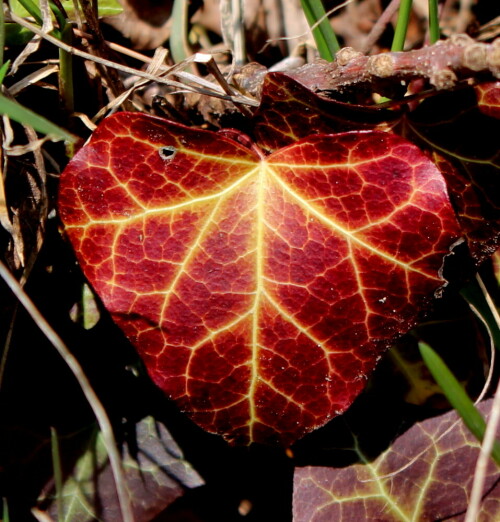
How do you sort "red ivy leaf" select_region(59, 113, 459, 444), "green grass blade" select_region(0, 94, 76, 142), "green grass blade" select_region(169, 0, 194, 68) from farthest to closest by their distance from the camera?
"green grass blade" select_region(169, 0, 194, 68) < "red ivy leaf" select_region(59, 113, 459, 444) < "green grass blade" select_region(0, 94, 76, 142)

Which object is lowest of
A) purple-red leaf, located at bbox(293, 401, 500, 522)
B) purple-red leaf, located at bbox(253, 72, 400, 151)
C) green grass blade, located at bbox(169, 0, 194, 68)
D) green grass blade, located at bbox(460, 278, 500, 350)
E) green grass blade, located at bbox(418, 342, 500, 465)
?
purple-red leaf, located at bbox(293, 401, 500, 522)

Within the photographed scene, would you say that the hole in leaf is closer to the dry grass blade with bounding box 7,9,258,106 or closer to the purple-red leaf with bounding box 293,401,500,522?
the dry grass blade with bounding box 7,9,258,106

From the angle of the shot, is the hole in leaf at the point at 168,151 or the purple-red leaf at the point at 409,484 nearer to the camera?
the hole in leaf at the point at 168,151

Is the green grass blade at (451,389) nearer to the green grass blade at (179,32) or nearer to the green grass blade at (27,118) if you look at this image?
the green grass blade at (27,118)

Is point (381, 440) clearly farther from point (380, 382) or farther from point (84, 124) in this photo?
point (84, 124)

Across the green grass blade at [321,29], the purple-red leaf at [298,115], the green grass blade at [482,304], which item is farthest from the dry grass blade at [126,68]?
the green grass blade at [482,304]

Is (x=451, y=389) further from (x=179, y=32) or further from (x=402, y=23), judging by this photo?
(x=179, y=32)

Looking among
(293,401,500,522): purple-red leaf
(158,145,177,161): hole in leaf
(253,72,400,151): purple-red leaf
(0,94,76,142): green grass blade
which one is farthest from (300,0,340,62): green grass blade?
(293,401,500,522): purple-red leaf

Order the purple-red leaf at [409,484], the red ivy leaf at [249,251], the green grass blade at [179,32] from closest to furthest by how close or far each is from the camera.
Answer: the red ivy leaf at [249,251]
the purple-red leaf at [409,484]
the green grass blade at [179,32]
